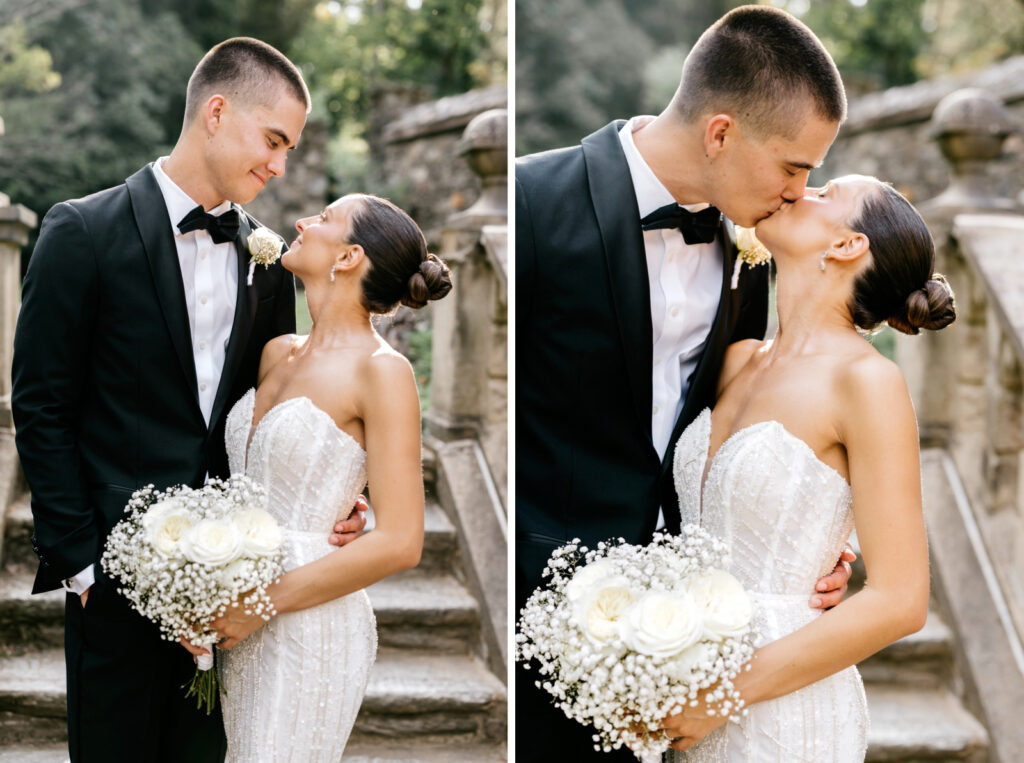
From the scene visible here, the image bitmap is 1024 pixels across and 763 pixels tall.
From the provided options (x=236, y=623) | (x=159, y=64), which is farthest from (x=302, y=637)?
(x=159, y=64)

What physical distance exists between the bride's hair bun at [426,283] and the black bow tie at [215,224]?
544mm

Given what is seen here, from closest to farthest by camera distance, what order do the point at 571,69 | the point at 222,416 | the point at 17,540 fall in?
the point at 222,416 → the point at 17,540 → the point at 571,69

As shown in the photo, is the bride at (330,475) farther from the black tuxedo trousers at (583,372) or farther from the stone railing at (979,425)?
the stone railing at (979,425)

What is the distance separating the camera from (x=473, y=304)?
155 inches

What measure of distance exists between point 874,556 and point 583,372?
2.42ft

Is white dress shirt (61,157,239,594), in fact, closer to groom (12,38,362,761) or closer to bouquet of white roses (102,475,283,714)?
groom (12,38,362,761)

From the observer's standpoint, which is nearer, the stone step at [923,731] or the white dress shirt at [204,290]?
the white dress shirt at [204,290]

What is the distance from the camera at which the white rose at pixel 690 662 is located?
159 centimetres

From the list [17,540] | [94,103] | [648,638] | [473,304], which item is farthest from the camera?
[94,103]

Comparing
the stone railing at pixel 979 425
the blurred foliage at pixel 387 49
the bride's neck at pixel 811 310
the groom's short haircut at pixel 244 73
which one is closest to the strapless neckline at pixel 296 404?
the groom's short haircut at pixel 244 73

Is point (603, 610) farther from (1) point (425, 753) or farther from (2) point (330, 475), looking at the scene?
(1) point (425, 753)

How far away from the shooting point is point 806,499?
1.85 meters

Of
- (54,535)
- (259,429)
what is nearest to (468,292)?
(259,429)

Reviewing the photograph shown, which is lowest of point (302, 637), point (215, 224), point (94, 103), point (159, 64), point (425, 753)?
point (425, 753)
